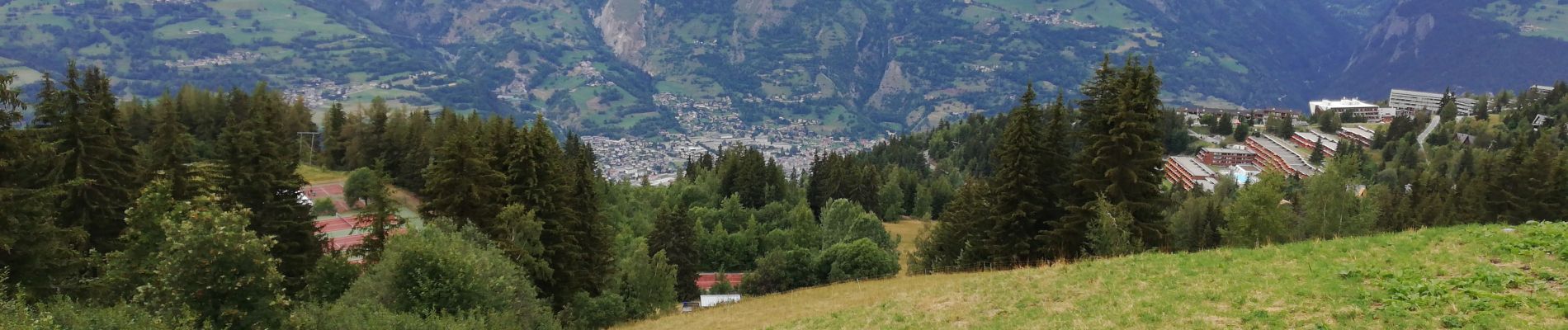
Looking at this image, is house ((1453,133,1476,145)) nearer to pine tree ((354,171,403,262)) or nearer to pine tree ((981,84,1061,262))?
pine tree ((981,84,1061,262))

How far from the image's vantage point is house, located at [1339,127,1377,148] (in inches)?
7057

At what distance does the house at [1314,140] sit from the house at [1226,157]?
13064mm

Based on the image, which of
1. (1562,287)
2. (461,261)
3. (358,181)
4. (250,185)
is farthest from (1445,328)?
(358,181)

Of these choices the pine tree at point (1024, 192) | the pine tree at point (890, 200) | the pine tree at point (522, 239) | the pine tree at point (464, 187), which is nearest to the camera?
the pine tree at point (522, 239)

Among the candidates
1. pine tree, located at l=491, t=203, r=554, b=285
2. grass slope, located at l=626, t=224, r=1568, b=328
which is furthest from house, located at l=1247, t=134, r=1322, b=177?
pine tree, located at l=491, t=203, r=554, b=285

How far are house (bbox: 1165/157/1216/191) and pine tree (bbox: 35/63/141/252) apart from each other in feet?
472

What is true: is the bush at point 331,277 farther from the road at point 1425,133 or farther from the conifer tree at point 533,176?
the road at point 1425,133

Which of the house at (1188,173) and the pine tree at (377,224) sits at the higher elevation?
the pine tree at (377,224)

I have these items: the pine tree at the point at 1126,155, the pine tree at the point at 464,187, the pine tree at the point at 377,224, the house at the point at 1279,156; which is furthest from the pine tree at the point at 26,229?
the house at the point at 1279,156

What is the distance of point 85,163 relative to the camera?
35.4 meters

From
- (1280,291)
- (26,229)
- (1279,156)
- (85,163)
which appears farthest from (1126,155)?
(1279,156)

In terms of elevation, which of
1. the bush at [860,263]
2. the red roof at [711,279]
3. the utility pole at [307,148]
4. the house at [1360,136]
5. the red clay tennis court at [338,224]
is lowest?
the red roof at [711,279]

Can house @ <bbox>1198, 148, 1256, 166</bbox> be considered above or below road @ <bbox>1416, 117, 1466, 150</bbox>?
below

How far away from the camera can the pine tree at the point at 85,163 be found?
3497 cm
